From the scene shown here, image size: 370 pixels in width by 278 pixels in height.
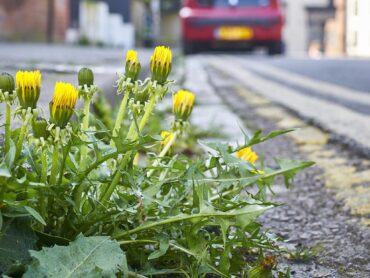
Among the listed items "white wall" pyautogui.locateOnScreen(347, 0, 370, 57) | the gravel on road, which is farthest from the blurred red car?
"white wall" pyautogui.locateOnScreen(347, 0, 370, 57)

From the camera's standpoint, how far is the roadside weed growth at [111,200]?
3.02ft

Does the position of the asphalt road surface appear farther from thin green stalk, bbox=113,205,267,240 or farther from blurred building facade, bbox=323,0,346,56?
blurred building facade, bbox=323,0,346,56

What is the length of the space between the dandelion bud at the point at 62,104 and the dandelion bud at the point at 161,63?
0.49 feet

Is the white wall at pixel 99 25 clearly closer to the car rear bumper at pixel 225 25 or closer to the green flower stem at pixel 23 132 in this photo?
the car rear bumper at pixel 225 25

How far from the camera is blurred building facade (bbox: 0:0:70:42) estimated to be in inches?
577

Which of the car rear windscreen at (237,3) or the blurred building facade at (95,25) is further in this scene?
the blurred building facade at (95,25)

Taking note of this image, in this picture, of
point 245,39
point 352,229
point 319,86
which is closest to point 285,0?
point 245,39

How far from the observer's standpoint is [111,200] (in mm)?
1055

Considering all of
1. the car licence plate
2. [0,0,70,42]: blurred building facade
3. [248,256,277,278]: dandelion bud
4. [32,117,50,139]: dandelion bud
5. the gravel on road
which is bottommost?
the gravel on road

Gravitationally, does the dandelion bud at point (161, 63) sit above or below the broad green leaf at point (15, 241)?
above

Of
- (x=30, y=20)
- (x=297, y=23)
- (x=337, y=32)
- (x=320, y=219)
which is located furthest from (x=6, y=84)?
(x=297, y=23)

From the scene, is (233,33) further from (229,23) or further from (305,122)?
(305,122)

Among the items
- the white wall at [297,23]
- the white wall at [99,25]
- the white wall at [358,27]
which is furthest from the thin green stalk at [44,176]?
the white wall at [297,23]

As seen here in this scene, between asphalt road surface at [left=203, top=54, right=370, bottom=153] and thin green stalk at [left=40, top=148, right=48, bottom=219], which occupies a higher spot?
thin green stalk at [left=40, top=148, right=48, bottom=219]
